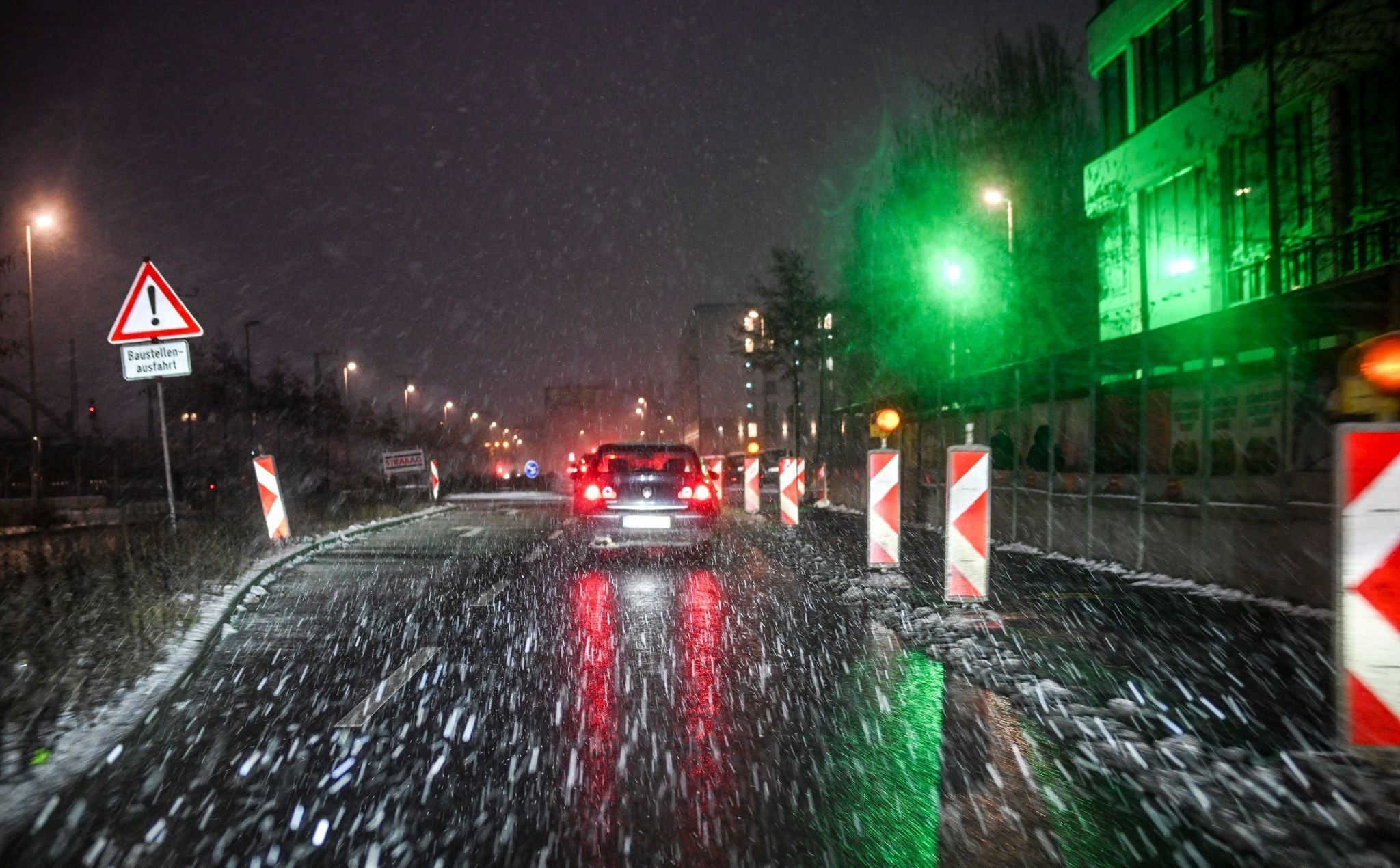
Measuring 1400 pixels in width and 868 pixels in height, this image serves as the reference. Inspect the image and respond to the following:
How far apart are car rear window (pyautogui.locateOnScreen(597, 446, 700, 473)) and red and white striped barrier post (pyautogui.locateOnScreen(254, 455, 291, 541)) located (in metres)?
4.96

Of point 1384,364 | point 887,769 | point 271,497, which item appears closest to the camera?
point 887,769

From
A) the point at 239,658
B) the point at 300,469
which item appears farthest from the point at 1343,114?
the point at 300,469

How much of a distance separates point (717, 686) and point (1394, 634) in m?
3.59

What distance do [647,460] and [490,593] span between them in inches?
166

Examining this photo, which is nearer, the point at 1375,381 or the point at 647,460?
the point at 1375,381

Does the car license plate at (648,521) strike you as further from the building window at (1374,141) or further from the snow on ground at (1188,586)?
the building window at (1374,141)

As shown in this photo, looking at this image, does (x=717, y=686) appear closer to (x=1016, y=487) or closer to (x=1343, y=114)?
(x=1016, y=487)

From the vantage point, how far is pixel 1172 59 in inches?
1046

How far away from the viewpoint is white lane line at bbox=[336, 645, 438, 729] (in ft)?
19.7

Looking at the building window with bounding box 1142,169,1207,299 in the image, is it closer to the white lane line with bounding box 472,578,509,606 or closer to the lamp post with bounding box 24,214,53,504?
the white lane line with bounding box 472,578,509,606

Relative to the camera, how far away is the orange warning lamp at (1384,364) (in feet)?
17.5

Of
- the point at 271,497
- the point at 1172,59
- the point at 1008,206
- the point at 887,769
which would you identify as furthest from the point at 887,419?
the point at 1172,59

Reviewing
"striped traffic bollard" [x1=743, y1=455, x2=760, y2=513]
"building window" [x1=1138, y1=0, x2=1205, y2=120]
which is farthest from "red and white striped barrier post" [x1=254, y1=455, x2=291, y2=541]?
"building window" [x1=1138, y1=0, x2=1205, y2=120]

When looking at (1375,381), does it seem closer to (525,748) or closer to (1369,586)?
(1369,586)
